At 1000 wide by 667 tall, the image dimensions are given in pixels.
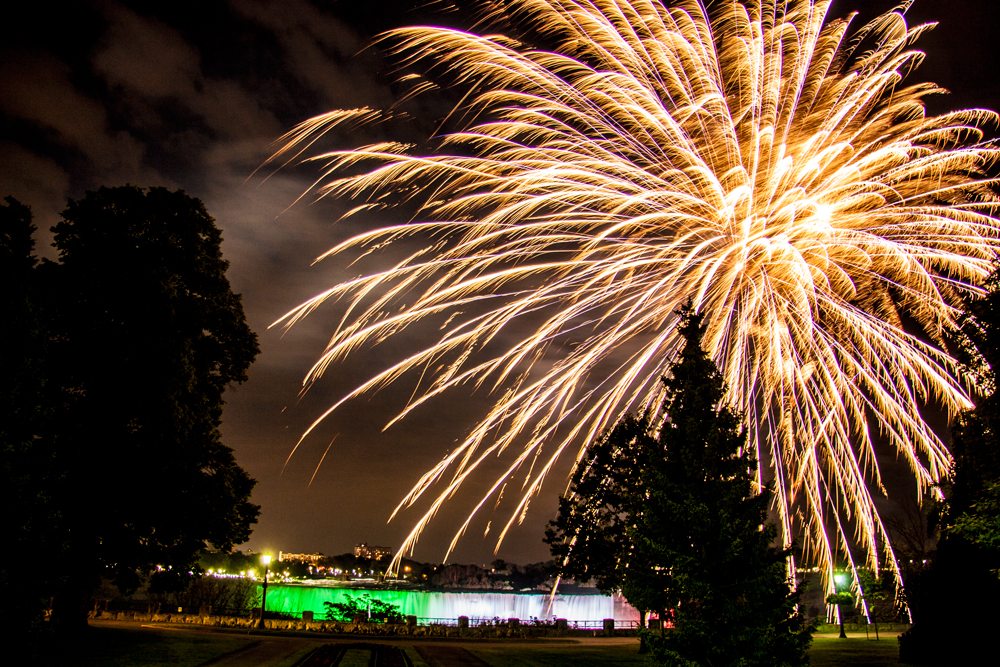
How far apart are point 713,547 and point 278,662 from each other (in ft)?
56.5

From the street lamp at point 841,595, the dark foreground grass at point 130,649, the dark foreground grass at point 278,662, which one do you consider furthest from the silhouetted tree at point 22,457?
the street lamp at point 841,595

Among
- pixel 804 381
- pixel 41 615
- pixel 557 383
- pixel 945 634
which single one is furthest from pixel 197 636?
pixel 945 634

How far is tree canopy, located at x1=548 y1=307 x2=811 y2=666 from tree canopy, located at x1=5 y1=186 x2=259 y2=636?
737 inches

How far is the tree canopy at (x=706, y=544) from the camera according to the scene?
1578 centimetres

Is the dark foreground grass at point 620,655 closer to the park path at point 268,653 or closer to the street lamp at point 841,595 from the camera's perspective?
the street lamp at point 841,595

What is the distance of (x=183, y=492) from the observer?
27547 mm

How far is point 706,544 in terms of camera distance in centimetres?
1631

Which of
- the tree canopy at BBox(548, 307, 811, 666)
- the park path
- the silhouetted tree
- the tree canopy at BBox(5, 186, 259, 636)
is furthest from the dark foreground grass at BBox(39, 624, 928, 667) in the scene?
the tree canopy at BBox(548, 307, 811, 666)

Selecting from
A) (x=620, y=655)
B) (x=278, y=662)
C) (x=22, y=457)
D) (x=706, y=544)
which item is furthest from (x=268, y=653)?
(x=706, y=544)

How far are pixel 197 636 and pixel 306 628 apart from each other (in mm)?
10326

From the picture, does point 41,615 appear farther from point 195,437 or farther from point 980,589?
point 980,589

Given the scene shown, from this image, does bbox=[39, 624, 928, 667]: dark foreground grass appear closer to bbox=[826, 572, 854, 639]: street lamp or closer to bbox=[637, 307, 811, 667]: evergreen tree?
bbox=[826, 572, 854, 639]: street lamp

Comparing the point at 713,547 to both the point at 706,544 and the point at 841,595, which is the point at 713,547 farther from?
the point at 841,595

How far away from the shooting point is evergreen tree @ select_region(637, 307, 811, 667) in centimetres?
1574
